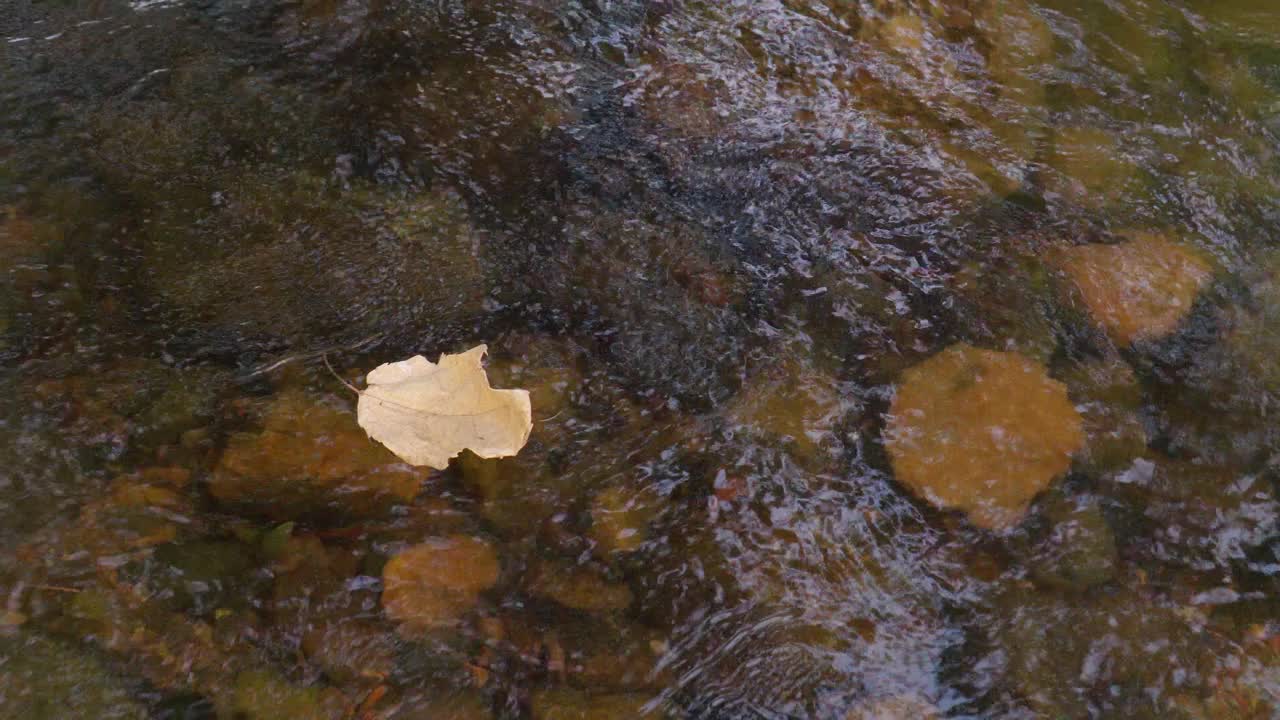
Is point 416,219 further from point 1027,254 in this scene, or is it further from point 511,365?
point 1027,254

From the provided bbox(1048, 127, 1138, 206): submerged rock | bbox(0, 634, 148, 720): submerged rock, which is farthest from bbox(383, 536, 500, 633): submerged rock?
bbox(1048, 127, 1138, 206): submerged rock

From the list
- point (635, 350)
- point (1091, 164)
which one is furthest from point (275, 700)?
point (1091, 164)

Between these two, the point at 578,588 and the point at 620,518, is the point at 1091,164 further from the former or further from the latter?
the point at 578,588

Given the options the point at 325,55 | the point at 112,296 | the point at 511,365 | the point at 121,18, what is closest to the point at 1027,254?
the point at 511,365

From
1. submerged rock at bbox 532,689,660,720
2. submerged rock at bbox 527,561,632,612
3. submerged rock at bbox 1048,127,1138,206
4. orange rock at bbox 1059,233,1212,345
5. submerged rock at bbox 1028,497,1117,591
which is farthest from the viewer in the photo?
submerged rock at bbox 1048,127,1138,206

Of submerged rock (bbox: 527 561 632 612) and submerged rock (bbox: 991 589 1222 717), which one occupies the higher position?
submerged rock (bbox: 991 589 1222 717)

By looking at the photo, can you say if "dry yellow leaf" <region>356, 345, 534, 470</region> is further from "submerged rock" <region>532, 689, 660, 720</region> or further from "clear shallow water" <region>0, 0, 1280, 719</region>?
"submerged rock" <region>532, 689, 660, 720</region>
